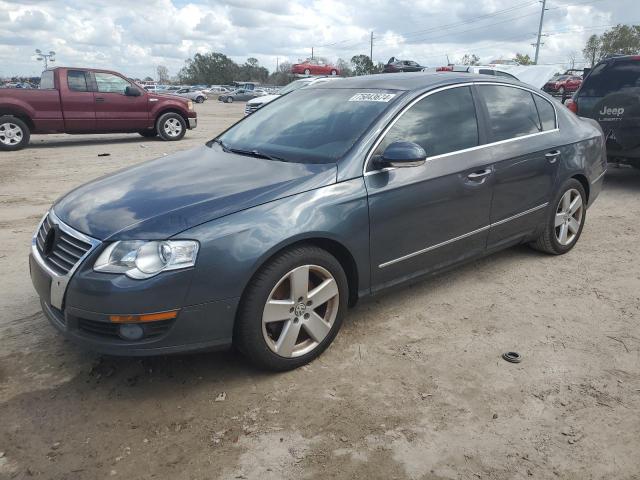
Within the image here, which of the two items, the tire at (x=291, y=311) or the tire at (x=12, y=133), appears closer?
the tire at (x=291, y=311)

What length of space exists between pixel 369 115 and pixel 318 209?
89cm

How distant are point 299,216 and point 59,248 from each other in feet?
4.30

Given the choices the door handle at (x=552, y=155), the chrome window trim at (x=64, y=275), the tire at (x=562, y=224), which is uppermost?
the door handle at (x=552, y=155)

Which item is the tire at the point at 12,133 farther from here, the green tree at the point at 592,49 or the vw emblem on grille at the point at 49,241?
the green tree at the point at 592,49

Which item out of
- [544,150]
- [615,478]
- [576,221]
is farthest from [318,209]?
[576,221]

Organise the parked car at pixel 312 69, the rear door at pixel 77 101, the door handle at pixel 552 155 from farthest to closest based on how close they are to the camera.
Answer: the parked car at pixel 312 69, the rear door at pixel 77 101, the door handle at pixel 552 155

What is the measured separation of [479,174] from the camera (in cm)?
380

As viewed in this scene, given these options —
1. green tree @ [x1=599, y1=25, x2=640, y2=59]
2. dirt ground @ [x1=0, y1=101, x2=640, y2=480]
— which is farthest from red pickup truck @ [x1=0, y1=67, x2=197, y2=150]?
green tree @ [x1=599, y1=25, x2=640, y2=59]

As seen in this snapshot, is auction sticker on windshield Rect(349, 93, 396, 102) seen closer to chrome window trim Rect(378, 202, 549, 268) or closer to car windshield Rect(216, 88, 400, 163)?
car windshield Rect(216, 88, 400, 163)

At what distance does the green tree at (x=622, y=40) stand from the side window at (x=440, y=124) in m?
65.0

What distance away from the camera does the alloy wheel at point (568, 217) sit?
4.70 meters

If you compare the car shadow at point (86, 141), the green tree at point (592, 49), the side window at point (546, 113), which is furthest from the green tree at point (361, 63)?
the side window at point (546, 113)

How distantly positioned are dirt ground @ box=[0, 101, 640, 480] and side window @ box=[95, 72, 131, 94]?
30.1 feet

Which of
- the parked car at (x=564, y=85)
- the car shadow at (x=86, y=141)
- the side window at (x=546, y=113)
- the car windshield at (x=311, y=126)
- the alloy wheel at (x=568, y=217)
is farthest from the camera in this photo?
the parked car at (x=564, y=85)
